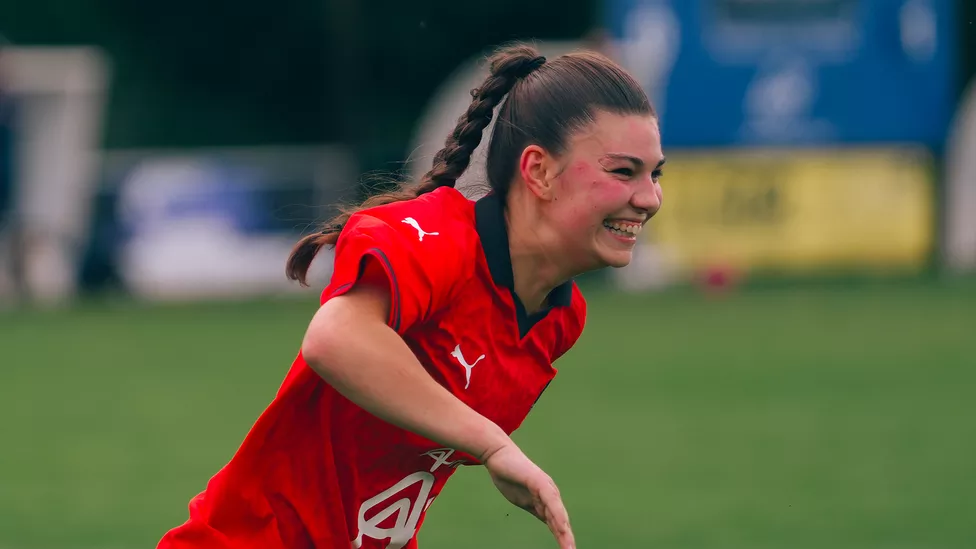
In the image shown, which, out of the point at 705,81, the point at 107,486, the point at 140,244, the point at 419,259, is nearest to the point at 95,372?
the point at 107,486

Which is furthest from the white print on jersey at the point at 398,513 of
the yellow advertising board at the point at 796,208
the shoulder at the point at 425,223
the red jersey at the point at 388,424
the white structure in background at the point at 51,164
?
the white structure in background at the point at 51,164

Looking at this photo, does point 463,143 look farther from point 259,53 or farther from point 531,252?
point 259,53

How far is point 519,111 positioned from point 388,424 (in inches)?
25.4

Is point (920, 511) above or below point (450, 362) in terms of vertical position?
below

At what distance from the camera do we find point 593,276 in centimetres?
1816

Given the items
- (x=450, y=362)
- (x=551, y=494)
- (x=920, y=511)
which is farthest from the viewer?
(x=920, y=511)

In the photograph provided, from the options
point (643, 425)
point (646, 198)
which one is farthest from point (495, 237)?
point (643, 425)

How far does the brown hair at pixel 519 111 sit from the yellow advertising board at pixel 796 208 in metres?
14.2

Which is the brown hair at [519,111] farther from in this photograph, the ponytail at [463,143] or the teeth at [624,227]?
the teeth at [624,227]

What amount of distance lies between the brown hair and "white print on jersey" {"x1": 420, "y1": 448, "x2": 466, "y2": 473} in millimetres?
428

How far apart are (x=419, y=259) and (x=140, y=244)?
48.7 ft

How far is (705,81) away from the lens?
17.3 meters

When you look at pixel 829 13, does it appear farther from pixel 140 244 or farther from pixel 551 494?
pixel 551 494

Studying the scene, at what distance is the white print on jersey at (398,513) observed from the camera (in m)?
3.02
